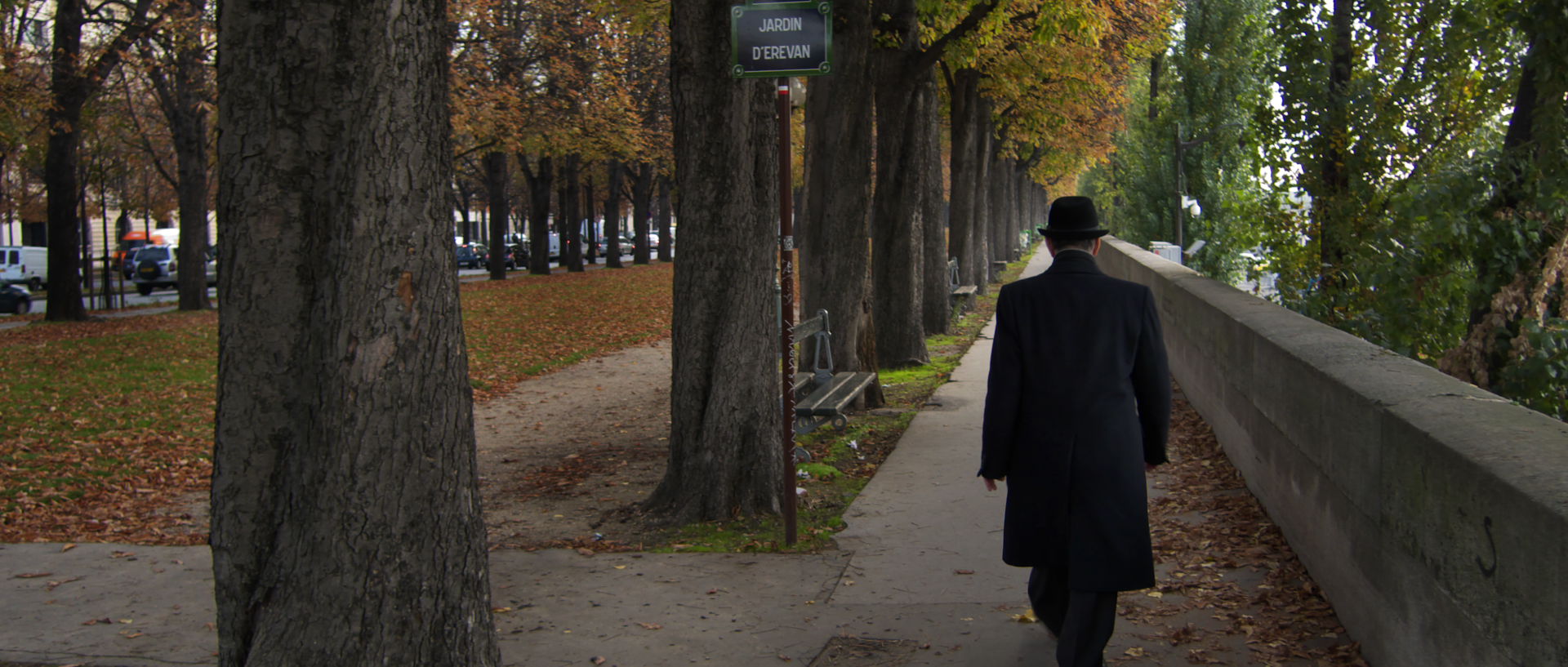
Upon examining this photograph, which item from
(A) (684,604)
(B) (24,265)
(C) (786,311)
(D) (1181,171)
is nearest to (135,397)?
(C) (786,311)

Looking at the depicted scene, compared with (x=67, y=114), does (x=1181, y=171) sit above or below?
below

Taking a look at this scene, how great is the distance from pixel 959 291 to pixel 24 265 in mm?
34839

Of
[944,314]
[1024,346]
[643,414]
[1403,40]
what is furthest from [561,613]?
[944,314]

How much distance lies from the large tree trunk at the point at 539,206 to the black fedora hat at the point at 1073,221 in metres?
38.1

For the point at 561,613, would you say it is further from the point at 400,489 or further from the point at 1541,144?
the point at 1541,144

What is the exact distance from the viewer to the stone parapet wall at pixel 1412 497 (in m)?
3.46

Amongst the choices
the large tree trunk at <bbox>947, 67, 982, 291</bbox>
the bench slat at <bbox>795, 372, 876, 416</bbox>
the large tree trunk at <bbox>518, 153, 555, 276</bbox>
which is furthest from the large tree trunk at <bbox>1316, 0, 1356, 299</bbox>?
the large tree trunk at <bbox>518, 153, 555, 276</bbox>

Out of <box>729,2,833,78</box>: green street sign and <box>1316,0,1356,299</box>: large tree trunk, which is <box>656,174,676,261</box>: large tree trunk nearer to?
<box>1316,0,1356,299</box>: large tree trunk

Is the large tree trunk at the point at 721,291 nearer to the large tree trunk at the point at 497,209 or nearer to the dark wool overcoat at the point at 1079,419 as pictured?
the dark wool overcoat at the point at 1079,419

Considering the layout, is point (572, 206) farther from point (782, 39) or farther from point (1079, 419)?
point (1079, 419)

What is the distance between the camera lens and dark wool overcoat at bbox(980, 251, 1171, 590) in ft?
15.5

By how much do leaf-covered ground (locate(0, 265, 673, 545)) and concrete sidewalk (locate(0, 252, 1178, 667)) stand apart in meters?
1.45

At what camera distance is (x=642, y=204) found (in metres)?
55.9

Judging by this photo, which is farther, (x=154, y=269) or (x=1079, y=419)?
(x=154, y=269)
